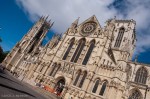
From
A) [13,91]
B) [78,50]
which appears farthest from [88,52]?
[13,91]

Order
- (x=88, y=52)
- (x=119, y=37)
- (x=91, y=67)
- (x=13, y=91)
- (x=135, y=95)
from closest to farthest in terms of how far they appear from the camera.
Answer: (x=13, y=91), (x=91, y=67), (x=88, y=52), (x=135, y=95), (x=119, y=37)

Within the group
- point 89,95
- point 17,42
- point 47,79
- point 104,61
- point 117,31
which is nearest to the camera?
point 89,95

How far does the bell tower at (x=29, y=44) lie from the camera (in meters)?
60.2

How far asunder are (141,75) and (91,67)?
1838 cm

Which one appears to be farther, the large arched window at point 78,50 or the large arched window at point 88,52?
the large arched window at point 78,50

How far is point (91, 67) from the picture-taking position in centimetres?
3161

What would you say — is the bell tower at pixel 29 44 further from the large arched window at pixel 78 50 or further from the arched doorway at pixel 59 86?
the large arched window at pixel 78 50

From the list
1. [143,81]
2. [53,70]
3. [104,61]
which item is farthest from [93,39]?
[143,81]

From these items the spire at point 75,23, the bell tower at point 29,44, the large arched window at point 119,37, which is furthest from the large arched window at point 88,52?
the bell tower at point 29,44

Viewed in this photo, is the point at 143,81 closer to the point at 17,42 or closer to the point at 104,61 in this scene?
the point at 104,61

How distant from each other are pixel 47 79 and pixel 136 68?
81.5 feet

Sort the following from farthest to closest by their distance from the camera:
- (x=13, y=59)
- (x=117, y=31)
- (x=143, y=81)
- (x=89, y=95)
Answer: (x=13, y=59) → (x=117, y=31) → (x=143, y=81) → (x=89, y=95)

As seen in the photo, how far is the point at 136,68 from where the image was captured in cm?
4381

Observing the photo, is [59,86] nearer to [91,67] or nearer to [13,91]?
[91,67]
